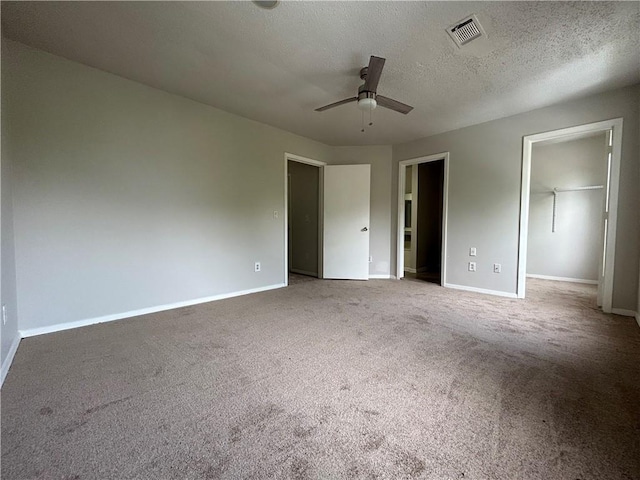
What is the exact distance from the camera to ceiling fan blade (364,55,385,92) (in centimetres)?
199

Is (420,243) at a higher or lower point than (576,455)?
higher

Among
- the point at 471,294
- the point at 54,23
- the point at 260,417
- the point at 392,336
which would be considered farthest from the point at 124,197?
the point at 471,294

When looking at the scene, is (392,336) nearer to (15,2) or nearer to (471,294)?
(471,294)

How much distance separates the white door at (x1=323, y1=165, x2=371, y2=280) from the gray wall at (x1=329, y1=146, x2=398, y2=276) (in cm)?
26

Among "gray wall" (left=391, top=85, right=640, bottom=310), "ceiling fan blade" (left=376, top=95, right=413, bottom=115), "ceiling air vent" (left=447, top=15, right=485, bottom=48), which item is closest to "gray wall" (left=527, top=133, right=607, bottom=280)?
"gray wall" (left=391, top=85, right=640, bottom=310)

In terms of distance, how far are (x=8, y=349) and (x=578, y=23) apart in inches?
178

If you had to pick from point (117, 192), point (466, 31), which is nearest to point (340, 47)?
point (466, 31)

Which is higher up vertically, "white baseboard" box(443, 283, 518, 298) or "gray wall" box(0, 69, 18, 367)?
"gray wall" box(0, 69, 18, 367)

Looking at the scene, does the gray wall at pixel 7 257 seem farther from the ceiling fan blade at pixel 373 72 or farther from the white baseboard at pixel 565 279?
the white baseboard at pixel 565 279

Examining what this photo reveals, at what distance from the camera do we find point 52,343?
2.13 m

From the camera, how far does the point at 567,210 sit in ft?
15.3

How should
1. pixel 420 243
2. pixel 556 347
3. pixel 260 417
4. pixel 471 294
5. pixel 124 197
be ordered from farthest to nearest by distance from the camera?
pixel 420 243
pixel 471 294
pixel 124 197
pixel 556 347
pixel 260 417

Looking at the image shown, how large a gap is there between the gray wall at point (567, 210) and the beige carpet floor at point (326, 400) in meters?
2.42

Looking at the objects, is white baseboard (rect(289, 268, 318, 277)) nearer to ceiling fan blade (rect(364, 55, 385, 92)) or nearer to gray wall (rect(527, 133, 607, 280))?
ceiling fan blade (rect(364, 55, 385, 92))
